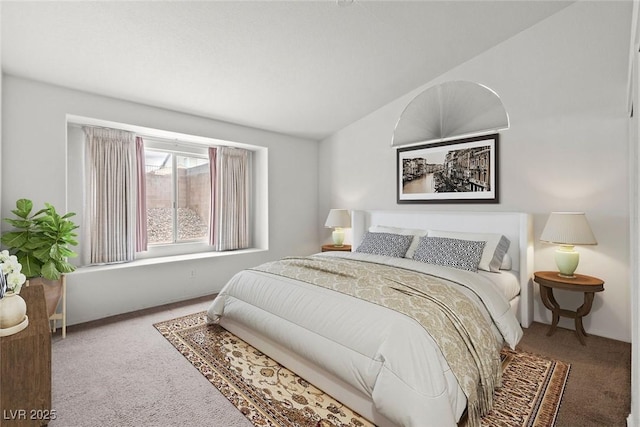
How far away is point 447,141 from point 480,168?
1.74ft

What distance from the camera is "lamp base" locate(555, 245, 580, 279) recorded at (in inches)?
112

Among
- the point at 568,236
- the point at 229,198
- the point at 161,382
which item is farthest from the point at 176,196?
the point at 568,236

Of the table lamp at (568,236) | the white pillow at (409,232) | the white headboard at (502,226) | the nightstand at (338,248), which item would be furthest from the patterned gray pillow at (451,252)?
the nightstand at (338,248)

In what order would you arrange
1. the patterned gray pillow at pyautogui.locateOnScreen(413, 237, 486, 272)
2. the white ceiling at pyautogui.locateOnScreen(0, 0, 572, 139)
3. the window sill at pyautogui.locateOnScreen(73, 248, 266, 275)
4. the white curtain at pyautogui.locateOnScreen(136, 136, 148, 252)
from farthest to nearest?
the white curtain at pyautogui.locateOnScreen(136, 136, 148, 252), the window sill at pyautogui.locateOnScreen(73, 248, 266, 275), the patterned gray pillow at pyautogui.locateOnScreen(413, 237, 486, 272), the white ceiling at pyautogui.locateOnScreen(0, 0, 572, 139)

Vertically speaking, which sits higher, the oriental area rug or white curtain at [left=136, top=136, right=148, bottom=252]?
white curtain at [left=136, top=136, right=148, bottom=252]

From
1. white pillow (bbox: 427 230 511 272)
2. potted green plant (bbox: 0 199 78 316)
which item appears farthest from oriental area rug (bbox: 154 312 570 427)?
potted green plant (bbox: 0 199 78 316)

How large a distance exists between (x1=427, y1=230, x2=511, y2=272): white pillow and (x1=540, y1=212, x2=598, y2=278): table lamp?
368 mm

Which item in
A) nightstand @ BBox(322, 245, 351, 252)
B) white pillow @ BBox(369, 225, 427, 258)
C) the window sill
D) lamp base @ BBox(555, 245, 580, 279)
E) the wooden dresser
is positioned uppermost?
white pillow @ BBox(369, 225, 427, 258)

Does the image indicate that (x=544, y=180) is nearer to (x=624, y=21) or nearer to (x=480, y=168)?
(x=480, y=168)

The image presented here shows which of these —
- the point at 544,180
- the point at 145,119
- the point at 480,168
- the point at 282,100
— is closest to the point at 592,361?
the point at 544,180

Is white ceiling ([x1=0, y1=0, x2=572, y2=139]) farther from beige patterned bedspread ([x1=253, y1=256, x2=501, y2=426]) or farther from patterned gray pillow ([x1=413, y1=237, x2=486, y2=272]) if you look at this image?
beige patterned bedspread ([x1=253, y1=256, x2=501, y2=426])

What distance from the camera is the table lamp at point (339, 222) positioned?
476 cm

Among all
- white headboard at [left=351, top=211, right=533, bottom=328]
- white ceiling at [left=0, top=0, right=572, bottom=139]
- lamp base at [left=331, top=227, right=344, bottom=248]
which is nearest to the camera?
white ceiling at [left=0, top=0, right=572, bottom=139]

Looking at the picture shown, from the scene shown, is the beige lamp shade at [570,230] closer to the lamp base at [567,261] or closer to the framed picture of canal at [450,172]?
the lamp base at [567,261]
